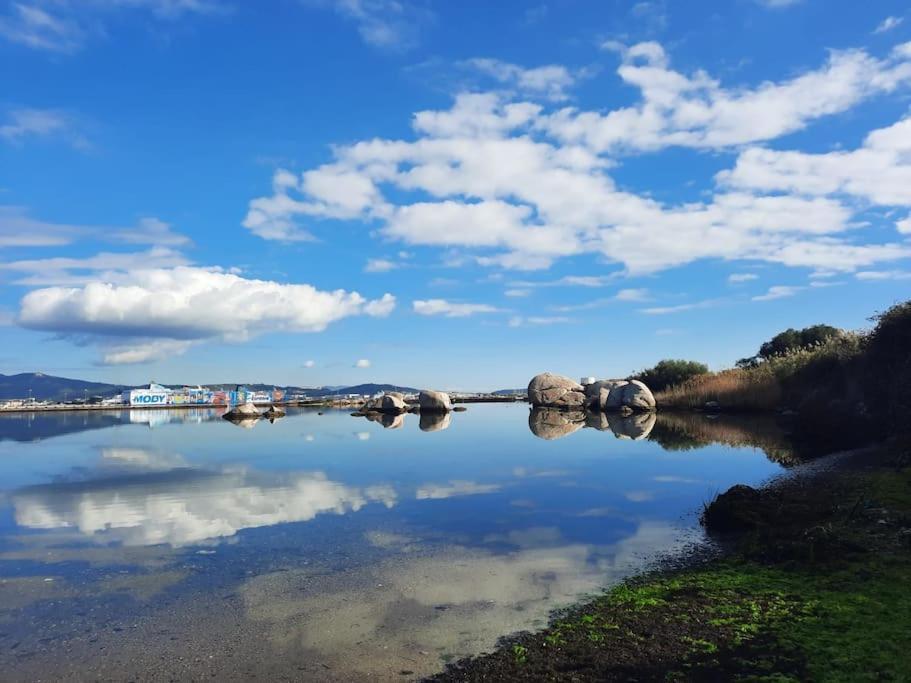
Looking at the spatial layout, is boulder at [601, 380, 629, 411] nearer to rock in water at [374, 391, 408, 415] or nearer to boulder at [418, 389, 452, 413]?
boulder at [418, 389, 452, 413]

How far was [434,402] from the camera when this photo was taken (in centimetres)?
5988

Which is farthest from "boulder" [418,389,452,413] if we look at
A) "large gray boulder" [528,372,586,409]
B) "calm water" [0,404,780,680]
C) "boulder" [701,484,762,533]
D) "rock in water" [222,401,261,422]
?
"boulder" [701,484,762,533]

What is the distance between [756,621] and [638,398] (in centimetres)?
4797

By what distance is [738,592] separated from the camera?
7906 mm

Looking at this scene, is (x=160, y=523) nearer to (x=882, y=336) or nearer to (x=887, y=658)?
(x=887, y=658)

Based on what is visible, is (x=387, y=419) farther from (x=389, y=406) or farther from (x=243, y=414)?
(x=243, y=414)

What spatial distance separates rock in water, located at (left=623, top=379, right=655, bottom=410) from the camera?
174 ft

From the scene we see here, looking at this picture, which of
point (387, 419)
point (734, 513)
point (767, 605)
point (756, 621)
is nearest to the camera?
point (756, 621)

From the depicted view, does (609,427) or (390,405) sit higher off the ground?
(390,405)

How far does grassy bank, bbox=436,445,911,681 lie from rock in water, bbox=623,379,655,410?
43.1 metres

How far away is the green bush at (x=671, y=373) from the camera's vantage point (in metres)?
62.9

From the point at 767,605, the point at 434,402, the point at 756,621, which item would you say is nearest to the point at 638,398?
the point at 434,402

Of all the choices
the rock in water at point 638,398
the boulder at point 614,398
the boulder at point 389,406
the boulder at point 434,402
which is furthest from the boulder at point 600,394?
the boulder at point 389,406

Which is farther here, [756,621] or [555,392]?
[555,392]
